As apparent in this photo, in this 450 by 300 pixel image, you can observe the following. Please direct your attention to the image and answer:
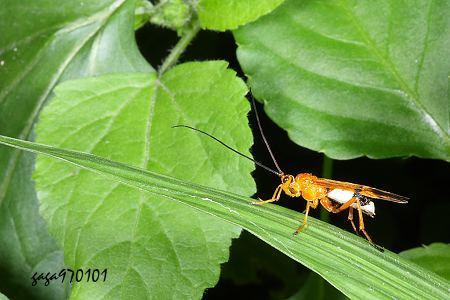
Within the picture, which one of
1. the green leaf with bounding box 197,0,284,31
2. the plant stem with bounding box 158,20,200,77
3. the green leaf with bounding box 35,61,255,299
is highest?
the green leaf with bounding box 197,0,284,31

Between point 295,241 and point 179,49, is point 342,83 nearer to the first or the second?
point 179,49

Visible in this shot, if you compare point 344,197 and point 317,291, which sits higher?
point 344,197

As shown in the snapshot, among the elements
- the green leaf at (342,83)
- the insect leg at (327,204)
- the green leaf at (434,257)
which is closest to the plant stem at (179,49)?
the green leaf at (342,83)

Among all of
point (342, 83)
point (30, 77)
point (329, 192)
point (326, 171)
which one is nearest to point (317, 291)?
point (326, 171)

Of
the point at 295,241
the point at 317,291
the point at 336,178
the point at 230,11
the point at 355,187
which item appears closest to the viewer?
the point at 295,241

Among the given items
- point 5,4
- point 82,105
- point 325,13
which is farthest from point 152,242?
point 5,4

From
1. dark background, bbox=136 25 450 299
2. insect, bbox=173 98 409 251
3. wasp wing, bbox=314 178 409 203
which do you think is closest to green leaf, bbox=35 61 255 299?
insect, bbox=173 98 409 251

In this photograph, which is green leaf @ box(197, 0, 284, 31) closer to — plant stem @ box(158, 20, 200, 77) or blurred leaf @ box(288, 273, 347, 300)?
plant stem @ box(158, 20, 200, 77)
